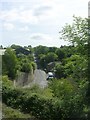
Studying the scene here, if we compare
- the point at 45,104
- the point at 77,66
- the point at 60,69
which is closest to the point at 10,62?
the point at 60,69

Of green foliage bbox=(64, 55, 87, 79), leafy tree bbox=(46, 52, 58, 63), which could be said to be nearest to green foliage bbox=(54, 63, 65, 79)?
green foliage bbox=(64, 55, 87, 79)

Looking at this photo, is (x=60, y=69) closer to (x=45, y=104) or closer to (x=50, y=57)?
(x=45, y=104)

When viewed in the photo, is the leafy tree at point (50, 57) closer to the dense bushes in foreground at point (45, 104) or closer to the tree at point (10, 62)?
the tree at point (10, 62)

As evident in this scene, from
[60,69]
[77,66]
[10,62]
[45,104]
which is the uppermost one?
[77,66]

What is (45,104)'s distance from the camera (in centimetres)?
1048

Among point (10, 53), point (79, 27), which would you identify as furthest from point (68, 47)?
point (10, 53)

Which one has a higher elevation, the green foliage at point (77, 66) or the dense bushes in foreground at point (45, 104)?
the green foliage at point (77, 66)

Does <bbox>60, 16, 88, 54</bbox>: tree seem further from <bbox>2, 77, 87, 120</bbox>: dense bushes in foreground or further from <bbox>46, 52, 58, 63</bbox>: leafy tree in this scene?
<bbox>46, 52, 58, 63</bbox>: leafy tree

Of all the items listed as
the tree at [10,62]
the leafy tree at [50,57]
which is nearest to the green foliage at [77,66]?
the tree at [10,62]

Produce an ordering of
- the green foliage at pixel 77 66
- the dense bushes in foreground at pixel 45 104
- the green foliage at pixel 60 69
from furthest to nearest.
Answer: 1. the green foliage at pixel 60 69
2. the dense bushes in foreground at pixel 45 104
3. the green foliage at pixel 77 66

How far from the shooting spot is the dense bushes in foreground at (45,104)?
9.26 m

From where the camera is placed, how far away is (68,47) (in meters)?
9.15

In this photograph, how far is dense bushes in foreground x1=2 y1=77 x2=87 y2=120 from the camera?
926 cm

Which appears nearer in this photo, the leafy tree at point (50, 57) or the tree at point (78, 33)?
the tree at point (78, 33)
